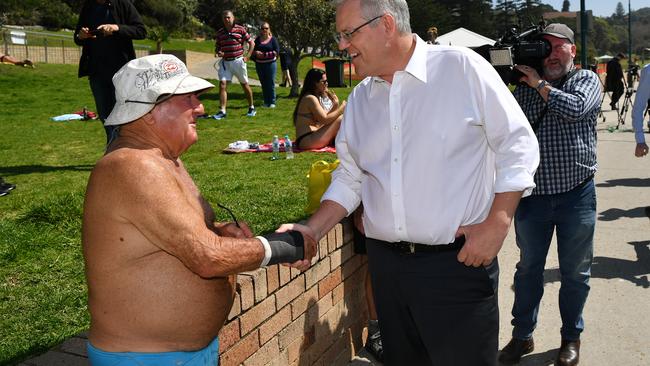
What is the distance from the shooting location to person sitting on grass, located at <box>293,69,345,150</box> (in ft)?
26.9

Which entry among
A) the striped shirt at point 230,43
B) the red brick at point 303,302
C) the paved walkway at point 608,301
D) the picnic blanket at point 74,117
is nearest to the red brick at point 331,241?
the red brick at point 303,302

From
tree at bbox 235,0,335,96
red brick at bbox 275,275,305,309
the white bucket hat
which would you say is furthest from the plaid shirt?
tree at bbox 235,0,335,96

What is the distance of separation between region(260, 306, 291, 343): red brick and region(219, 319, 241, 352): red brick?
0.80 ft

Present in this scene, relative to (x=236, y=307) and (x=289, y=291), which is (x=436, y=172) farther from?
(x=289, y=291)

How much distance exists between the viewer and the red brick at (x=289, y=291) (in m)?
3.47

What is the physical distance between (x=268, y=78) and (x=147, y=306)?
484 inches

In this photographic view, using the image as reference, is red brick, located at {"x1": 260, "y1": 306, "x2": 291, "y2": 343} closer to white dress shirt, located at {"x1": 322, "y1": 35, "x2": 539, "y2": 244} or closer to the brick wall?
the brick wall

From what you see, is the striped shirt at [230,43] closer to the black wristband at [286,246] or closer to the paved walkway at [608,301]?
the paved walkway at [608,301]

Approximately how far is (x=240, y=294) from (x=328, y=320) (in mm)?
1160

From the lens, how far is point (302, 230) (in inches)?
114


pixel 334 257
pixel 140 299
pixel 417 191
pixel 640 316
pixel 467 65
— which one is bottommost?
pixel 640 316

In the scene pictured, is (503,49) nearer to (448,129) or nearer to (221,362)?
(448,129)

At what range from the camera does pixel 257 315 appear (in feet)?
10.7

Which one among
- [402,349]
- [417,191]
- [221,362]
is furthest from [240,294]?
[417,191]
